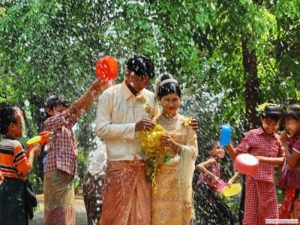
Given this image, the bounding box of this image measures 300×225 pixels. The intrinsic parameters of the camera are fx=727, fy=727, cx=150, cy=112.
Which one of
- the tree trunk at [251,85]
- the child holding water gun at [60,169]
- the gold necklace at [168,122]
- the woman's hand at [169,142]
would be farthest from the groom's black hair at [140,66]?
the tree trunk at [251,85]

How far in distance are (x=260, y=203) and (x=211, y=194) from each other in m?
2.19

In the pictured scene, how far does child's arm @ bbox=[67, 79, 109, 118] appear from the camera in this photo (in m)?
6.43

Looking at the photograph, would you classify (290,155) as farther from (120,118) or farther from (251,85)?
(251,85)

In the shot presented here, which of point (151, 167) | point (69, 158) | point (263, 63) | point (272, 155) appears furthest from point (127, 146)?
point (263, 63)

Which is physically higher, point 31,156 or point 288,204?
point 31,156

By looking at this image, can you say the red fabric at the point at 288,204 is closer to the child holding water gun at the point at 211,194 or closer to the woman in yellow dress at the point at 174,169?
the woman in yellow dress at the point at 174,169

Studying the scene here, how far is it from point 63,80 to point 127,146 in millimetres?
5755

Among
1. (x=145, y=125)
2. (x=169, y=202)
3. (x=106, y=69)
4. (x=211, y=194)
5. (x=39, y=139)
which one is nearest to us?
(x=145, y=125)

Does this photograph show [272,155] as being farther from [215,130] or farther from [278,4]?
[215,130]

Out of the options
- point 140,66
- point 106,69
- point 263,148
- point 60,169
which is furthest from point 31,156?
point 263,148

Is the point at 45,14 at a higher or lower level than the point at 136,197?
higher

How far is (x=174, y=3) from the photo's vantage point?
10.0 m

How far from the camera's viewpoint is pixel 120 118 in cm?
593

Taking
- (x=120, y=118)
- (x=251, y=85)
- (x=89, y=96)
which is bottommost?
(x=120, y=118)
